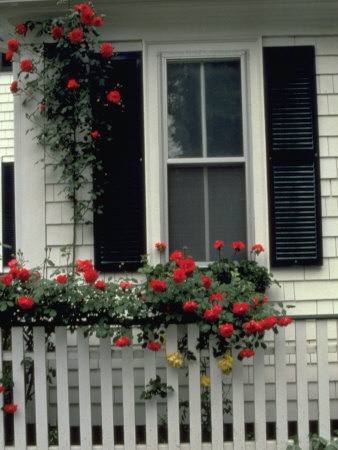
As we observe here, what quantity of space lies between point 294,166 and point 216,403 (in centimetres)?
195

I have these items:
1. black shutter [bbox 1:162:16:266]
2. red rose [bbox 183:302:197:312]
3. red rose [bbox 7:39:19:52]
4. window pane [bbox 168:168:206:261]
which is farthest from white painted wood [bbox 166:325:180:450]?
black shutter [bbox 1:162:16:266]

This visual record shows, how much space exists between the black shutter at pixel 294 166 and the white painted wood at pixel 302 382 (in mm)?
1022

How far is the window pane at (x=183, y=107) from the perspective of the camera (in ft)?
16.4

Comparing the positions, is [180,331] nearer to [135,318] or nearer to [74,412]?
[135,318]

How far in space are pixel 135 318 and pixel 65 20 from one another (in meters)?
2.35

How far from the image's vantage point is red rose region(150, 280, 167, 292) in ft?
12.5

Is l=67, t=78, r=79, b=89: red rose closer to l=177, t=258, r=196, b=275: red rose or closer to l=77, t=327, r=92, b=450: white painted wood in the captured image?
l=177, t=258, r=196, b=275: red rose

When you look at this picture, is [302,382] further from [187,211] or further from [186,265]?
[187,211]

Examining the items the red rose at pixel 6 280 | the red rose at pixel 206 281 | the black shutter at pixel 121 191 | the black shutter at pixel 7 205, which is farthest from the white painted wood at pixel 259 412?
the black shutter at pixel 7 205

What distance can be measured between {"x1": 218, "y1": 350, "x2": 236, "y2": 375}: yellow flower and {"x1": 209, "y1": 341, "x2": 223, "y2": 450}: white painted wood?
0.14 ft

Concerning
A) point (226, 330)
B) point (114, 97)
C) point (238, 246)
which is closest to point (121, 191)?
point (114, 97)

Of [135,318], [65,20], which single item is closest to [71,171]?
[65,20]

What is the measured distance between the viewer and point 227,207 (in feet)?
16.4

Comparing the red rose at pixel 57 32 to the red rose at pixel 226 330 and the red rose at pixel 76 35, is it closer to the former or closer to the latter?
the red rose at pixel 76 35
